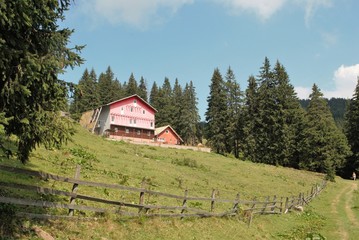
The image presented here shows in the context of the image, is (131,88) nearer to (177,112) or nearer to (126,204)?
(177,112)

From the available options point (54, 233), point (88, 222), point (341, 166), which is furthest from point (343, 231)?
point (341, 166)

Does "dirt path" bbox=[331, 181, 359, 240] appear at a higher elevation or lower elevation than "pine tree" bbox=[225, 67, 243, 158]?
lower

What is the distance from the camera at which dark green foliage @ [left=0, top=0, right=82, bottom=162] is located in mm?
8195

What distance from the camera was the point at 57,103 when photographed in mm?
10555

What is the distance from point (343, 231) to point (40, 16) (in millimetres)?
20400

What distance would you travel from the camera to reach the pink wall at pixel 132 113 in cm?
7438

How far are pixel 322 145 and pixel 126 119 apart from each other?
133 feet

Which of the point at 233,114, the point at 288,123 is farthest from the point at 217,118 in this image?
the point at 288,123

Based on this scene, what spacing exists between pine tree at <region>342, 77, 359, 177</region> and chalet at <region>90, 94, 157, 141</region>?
42844 mm

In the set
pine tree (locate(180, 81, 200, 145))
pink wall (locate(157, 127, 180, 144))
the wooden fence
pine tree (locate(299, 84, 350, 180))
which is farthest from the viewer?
pine tree (locate(180, 81, 200, 145))

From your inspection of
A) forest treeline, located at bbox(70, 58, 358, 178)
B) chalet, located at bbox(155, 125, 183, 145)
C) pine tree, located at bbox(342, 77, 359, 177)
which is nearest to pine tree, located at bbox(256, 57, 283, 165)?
→ forest treeline, located at bbox(70, 58, 358, 178)

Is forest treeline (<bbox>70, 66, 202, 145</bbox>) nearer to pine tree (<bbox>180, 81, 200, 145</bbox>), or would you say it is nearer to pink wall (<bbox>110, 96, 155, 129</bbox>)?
pine tree (<bbox>180, 81, 200, 145</bbox>)

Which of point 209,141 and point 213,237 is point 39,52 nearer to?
point 213,237

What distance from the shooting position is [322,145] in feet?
212
